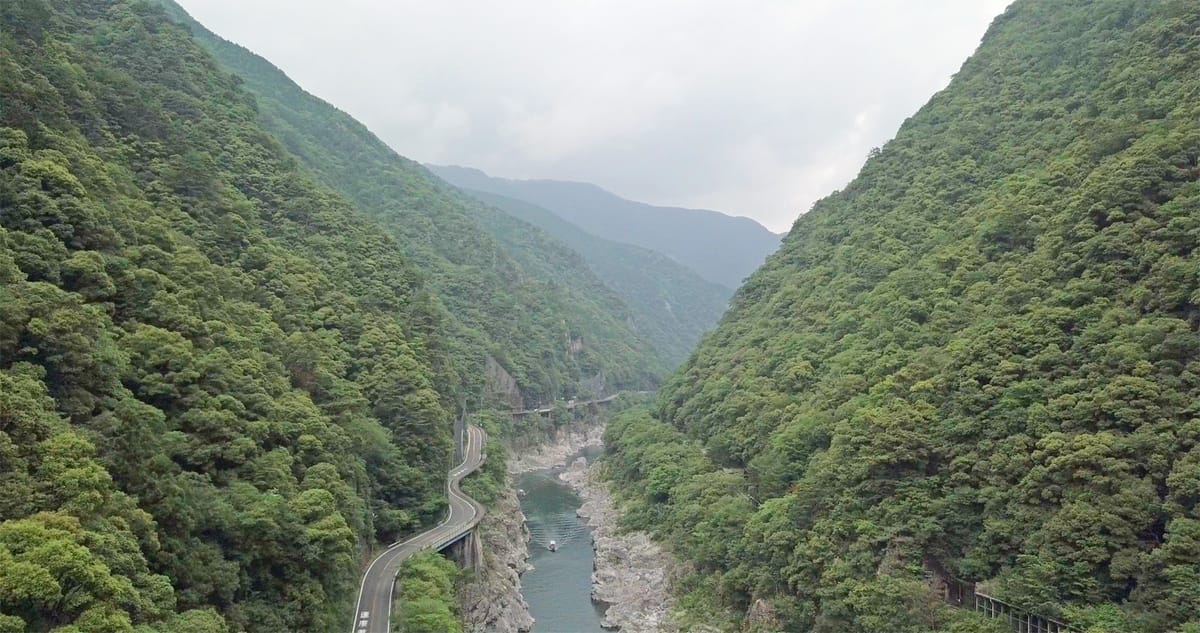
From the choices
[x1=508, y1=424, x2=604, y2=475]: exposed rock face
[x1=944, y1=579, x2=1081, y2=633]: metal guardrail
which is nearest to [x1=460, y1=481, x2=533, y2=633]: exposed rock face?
[x1=944, y1=579, x2=1081, y2=633]: metal guardrail

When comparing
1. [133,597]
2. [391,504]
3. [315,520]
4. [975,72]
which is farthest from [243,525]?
[975,72]

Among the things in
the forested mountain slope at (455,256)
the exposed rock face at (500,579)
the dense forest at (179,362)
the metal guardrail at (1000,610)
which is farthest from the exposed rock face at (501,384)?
the metal guardrail at (1000,610)

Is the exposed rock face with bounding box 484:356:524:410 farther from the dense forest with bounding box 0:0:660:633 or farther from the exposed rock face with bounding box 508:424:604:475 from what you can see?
the dense forest with bounding box 0:0:660:633

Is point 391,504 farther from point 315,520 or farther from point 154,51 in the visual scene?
point 154,51

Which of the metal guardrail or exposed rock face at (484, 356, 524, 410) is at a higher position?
the metal guardrail

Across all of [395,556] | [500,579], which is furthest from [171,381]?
[500,579]

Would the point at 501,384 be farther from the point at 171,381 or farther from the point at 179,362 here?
the point at 171,381
